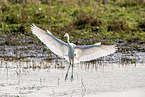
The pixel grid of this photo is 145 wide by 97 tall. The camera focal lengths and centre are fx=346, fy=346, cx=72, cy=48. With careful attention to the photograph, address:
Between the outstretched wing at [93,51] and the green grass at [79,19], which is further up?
the green grass at [79,19]

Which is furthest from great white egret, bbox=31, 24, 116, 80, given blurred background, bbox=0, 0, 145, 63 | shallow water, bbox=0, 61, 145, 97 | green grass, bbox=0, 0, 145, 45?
green grass, bbox=0, 0, 145, 45

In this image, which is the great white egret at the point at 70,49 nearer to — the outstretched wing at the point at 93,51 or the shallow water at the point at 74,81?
the outstretched wing at the point at 93,51

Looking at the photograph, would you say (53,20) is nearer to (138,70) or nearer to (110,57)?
(110,57)

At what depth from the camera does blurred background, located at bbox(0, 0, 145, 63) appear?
11.8 meters

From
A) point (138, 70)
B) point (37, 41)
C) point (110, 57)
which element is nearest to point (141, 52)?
point (110, 57)

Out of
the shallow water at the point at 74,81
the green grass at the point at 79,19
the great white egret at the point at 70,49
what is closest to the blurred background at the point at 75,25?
the green grass at the point at 79,19

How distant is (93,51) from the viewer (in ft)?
25.9

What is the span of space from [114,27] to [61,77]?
7258 millimetres

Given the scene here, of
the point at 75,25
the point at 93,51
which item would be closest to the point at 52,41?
the point at 93,51

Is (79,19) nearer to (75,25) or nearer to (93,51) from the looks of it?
(75,25)

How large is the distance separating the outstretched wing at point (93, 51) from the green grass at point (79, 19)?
4988 millimetres

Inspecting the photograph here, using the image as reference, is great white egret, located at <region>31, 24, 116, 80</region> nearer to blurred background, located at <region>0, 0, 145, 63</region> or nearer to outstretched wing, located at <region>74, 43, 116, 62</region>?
outstretched wing, located at <region>74, 43, 116, 62</region>

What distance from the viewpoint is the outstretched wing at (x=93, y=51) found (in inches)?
296

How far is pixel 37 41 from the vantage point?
13.5m
